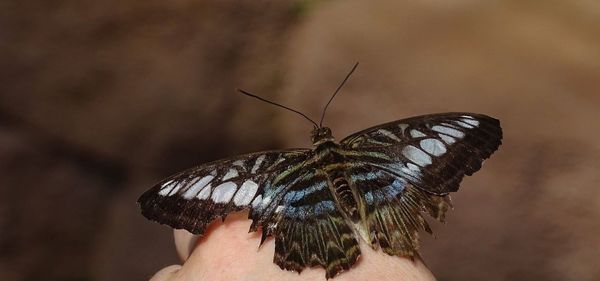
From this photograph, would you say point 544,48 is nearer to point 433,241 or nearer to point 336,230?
point 433,241

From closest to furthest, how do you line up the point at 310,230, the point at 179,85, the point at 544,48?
Result: the point at 310,230
the point at 544,48
the point at 179,85

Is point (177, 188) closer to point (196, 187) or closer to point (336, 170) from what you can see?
point (196, 187)

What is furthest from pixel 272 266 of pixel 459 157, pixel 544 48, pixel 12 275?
A: pixel 12 275

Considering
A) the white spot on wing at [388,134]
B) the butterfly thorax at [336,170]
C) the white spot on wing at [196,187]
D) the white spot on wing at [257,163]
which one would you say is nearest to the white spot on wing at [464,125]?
the white spot on wing at [388,134]

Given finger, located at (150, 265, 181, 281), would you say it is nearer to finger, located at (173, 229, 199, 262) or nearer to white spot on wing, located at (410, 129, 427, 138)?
finger, located at (173, 229, 199, 262)

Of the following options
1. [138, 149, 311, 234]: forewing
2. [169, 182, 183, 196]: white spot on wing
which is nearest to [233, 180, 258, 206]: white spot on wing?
[138, 149, 311, 234]: forewing

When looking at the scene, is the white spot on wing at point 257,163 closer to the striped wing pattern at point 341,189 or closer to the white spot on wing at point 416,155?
the striped wing pattern at point 341,189

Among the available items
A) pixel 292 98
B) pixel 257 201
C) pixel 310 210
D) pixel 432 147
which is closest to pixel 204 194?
pixel 257 201
